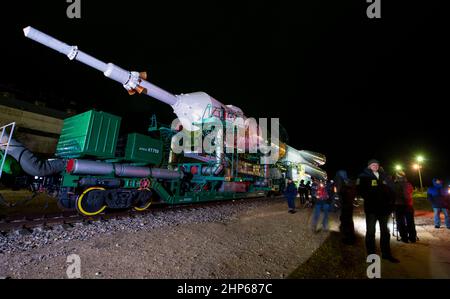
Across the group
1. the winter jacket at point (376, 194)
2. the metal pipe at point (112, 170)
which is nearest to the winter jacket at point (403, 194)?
the winter jacket at point (376, 194)

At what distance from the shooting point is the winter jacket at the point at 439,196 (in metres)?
7.05

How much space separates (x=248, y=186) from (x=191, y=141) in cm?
527

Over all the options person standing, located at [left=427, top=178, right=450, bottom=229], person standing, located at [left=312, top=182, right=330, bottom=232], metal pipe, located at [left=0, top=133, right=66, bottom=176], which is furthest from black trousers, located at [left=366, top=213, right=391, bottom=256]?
metal pipe, located at [left=0, top=133, right=66, bottom=176]

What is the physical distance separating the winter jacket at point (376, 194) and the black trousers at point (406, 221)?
187 centimetres

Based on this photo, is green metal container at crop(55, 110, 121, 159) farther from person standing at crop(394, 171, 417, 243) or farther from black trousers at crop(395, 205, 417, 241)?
black trousers at crop(395, 205, 417, 241)

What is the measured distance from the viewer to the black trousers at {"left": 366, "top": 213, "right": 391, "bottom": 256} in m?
4.05

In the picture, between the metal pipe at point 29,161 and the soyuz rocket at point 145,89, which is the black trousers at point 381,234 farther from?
the metal pipe at point 29,161

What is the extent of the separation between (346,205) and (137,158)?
7172 millimetres

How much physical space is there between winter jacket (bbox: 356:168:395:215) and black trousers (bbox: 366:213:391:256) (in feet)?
0.32

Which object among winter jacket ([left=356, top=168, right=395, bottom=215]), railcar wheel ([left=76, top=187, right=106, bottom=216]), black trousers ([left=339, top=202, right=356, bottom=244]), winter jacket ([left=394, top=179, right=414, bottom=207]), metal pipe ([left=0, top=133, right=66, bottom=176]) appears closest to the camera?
winter jacket ([left=356, top=168, right=395, bottom=215])

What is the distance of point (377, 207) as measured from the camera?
4207 mm

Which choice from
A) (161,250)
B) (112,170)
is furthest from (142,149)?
(161,250)

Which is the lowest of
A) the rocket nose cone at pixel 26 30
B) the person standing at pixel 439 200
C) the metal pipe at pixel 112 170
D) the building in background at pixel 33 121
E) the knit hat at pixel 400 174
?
the person standing at pixel 439 200
